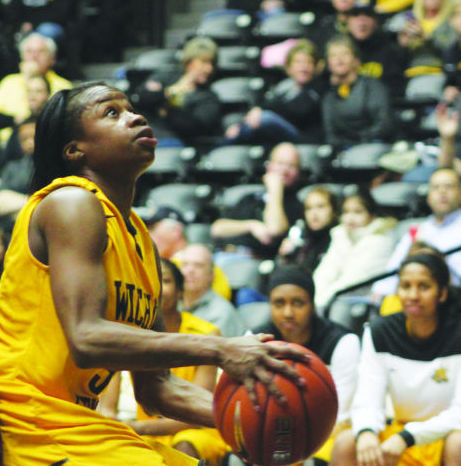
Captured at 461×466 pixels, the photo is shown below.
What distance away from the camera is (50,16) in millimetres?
Result: 10695

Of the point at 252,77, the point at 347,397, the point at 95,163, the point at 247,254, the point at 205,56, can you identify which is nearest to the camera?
the point at 95,163

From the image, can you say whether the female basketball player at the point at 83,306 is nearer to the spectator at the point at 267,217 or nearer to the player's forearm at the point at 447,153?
the spectator at the point at 267,217

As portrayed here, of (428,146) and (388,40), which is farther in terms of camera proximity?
(388,40)

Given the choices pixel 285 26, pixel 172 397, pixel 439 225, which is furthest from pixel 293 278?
pixel 285 26

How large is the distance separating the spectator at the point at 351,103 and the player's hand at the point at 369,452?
12.3 ft

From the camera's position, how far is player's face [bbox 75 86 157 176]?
298cm

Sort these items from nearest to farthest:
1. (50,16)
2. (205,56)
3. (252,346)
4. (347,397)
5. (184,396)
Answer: (252,346) < (184,396) < (347,397) < (205,56) < (50,16)

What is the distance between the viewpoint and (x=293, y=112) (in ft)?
28.1

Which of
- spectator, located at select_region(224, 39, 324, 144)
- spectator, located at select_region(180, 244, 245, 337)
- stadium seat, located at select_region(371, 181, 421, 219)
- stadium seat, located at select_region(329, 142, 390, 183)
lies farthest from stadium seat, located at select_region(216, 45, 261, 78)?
spectator, located at select_region(180, 244, 245, 337)

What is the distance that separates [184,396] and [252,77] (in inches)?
261

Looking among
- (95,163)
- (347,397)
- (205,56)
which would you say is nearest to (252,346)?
(95,163)

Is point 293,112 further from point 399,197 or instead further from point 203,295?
point 203,295

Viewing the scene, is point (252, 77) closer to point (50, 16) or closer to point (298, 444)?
point (50, 16)

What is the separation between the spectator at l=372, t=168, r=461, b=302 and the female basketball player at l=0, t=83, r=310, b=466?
3.63 m
